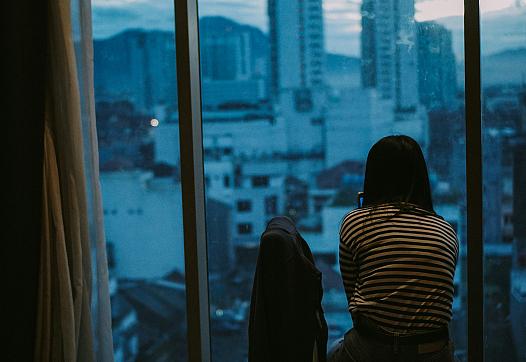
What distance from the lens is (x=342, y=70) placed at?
2.43 metres

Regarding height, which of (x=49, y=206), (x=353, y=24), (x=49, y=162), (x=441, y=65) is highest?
(x=353, y=24)

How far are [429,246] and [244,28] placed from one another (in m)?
1.10

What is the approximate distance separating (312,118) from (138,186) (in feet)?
2.32

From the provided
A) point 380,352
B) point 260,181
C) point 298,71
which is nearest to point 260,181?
point 260,181

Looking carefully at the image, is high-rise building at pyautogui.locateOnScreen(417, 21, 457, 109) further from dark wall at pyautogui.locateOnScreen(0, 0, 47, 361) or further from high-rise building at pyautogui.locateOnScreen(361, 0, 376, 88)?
dark wall at pyautogui.locateOnScreen(0, 0, 47, 361)

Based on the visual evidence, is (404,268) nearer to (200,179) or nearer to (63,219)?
(200,179)

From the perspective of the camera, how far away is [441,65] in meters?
2.37

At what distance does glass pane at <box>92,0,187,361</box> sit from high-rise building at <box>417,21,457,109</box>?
36.0 inches

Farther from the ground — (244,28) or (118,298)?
(244,28)

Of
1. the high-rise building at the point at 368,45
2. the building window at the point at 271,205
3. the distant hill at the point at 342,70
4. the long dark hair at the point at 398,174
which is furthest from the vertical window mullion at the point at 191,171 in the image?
the long dark hair at the point at 398,174

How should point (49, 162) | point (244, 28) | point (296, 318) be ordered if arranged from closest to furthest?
1. point (296, 318)
2. point (49, 162)
3. point (244, 28)

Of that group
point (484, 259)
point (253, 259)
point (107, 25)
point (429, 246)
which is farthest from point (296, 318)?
point (107, 25)

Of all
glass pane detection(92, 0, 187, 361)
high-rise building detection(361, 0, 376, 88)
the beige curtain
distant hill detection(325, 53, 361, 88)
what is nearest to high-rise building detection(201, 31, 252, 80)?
glass pane detection(92, 0, 187, 361)

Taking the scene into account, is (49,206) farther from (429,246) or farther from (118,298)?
(429,246)
